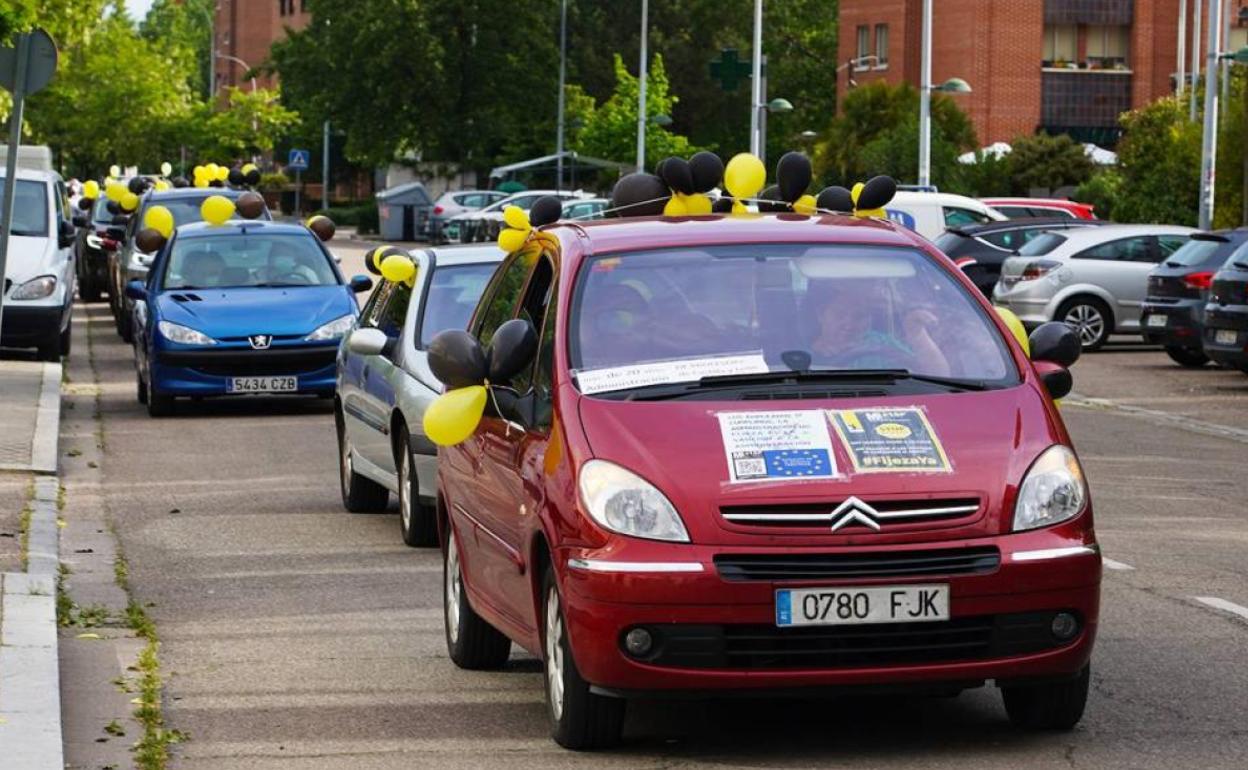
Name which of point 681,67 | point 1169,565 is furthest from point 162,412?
point 681,67

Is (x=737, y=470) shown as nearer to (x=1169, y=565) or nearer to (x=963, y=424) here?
(x=963, y=424)

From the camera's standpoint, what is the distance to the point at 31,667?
8844 millimetres

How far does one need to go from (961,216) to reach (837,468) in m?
32.3

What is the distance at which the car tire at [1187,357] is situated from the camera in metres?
30.2

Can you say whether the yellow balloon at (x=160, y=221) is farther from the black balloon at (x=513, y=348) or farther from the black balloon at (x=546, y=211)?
the black balloon at (x=513, y=348)

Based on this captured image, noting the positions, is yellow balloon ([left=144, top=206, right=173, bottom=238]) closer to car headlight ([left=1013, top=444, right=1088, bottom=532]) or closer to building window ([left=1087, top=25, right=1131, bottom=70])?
car headlight ([left=1013, top=444, right=1088, bottom=532])

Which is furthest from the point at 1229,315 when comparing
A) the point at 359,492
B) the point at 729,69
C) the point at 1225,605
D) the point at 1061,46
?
the point at 1061,46

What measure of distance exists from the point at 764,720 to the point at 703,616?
111cm

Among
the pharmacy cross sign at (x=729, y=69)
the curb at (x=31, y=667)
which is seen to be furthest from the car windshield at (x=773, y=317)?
the pharmacy cross sign at (x=729, y=69)

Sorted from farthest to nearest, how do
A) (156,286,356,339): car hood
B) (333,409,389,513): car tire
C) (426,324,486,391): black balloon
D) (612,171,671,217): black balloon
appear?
(156,286,356,339): car hood
(333,409,389,513): car tire
(612,171,671,217): black balloon
(426,324,486,391): black balloon

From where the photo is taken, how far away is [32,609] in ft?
33.8

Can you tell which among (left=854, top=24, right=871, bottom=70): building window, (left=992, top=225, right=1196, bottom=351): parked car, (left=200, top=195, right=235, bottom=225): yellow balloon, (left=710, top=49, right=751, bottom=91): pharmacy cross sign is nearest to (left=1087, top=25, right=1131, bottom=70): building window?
(left=854, top=24, right=871, bottom=70): building window

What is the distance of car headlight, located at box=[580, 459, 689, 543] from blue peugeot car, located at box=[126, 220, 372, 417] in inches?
547

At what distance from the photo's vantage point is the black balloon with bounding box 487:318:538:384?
8211 mm
